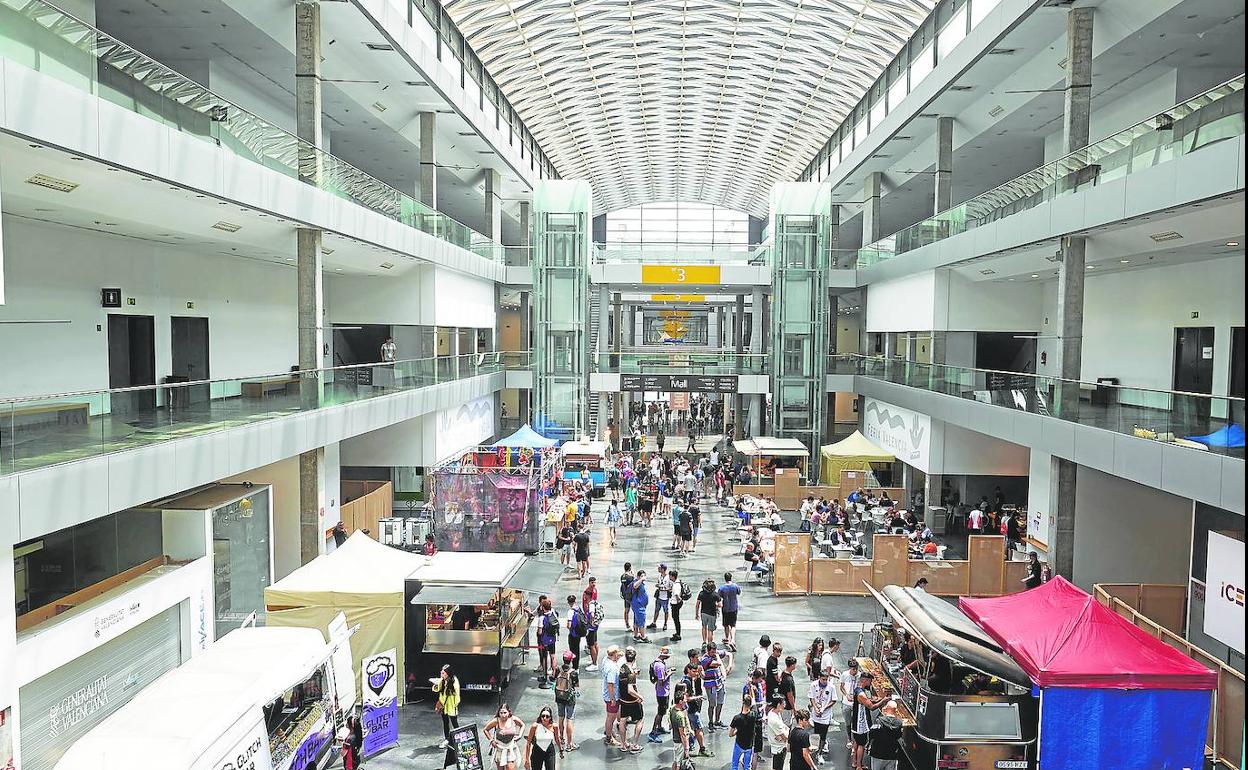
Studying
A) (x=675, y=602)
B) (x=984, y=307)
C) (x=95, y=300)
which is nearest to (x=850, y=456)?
(x=984, y=307)

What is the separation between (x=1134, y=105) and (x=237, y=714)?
2182cm

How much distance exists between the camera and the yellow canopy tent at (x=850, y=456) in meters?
28.5

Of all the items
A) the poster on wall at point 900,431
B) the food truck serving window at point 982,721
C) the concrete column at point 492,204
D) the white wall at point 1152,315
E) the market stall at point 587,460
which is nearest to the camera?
the food truck serving window at point 982,721

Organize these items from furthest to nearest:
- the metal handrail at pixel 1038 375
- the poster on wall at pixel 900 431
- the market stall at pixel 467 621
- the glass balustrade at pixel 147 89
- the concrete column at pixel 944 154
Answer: the concrete column at pixel 944 154
the poster on wall at pixel 900 431
the metal handrail at pixel 1038 375
the market stall at pixel 467 621
the glass balustrade at pixel 147 89

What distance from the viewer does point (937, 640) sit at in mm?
11547

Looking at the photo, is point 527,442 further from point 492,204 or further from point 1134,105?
point 1134,105

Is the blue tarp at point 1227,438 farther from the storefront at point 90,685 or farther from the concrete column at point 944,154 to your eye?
the concrete column at point 944,154

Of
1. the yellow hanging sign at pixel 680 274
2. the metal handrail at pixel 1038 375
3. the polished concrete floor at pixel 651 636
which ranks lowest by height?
the polished concrete floor at pixel 651 636

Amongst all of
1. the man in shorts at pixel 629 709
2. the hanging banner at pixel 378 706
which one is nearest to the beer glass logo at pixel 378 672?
the hanging banner at pixel 378 706

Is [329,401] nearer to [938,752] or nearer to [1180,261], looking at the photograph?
[938,752]

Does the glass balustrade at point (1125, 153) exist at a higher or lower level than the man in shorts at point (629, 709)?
higher

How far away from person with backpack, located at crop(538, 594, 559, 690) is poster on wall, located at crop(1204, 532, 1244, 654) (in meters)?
9.46

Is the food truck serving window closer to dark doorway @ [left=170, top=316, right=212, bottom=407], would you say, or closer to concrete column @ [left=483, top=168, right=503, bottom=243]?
dark doorway @ [left=170, top=316, right=212, bottom=407]

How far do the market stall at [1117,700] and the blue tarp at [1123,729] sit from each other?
0.01 metres
